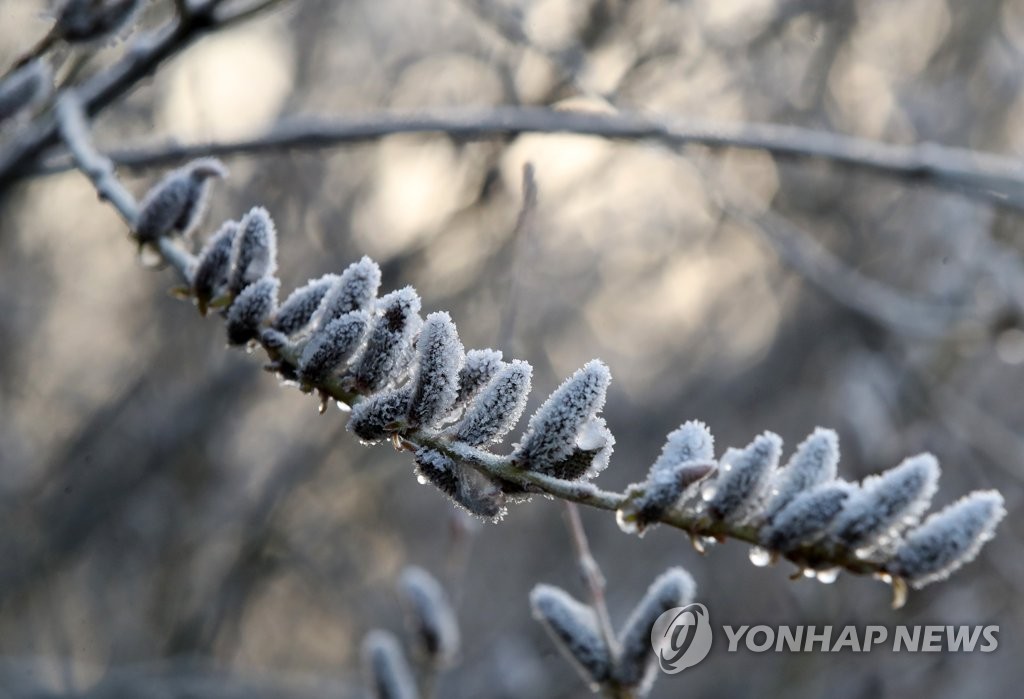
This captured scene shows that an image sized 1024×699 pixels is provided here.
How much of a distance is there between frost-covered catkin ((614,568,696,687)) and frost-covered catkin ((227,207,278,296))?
2.40 ft

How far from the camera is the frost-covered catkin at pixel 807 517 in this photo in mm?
1190

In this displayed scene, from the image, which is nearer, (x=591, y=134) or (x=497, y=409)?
(x=497, y=409)

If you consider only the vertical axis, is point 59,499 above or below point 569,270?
below

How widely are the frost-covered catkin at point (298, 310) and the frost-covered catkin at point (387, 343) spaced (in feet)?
0.43

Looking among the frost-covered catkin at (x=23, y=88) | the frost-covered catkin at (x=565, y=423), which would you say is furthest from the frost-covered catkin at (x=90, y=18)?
the frost-covered catkin at (x=565, y=423)

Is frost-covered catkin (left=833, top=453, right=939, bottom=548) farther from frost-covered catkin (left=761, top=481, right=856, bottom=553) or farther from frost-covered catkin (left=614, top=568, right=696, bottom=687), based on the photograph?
frost-covered catkin (left=614, top=568, right=696, bottom=687)

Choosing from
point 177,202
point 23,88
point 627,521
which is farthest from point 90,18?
point 627,521

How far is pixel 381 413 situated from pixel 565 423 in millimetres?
234

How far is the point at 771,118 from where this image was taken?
301 inches

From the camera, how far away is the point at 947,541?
3.76ft

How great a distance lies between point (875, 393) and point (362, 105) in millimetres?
4162

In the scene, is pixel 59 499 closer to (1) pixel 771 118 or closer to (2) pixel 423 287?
(2) pixel 423 287

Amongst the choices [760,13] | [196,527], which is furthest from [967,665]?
[196,527]

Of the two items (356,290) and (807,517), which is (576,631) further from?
(356,290)
